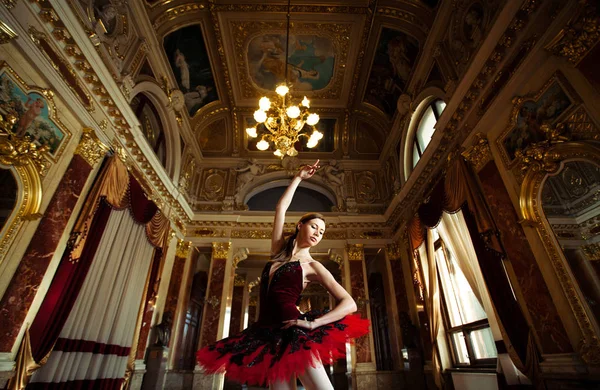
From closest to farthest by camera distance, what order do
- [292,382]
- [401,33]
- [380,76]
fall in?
[292,382], [401,33], [380,76]

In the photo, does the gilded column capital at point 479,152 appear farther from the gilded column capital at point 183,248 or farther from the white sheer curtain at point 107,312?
the gilded column capital at point 183,248

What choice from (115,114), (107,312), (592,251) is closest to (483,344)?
(592,251)

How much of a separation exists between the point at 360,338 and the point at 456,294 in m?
2.78

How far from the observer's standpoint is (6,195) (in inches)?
125

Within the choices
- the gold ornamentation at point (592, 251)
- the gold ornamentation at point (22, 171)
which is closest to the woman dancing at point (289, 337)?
the gold ornamentation at point (592, 251)

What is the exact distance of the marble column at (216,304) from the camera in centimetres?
661

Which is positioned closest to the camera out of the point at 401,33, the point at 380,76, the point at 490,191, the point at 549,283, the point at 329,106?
the point at 549,283

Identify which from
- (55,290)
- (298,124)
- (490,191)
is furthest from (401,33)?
(55,290)

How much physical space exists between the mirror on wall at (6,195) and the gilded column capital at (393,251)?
25.1 feet

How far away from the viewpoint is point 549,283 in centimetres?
325

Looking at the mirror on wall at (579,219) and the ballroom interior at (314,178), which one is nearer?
the mirror on wall at (579,219)

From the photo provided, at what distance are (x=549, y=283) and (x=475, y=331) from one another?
7.39 ft

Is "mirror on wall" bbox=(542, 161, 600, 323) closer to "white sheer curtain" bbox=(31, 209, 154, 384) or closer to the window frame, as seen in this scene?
the window frame

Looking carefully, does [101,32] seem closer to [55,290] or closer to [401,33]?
[55,290]
